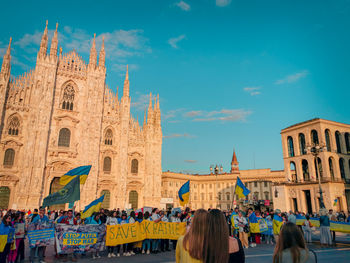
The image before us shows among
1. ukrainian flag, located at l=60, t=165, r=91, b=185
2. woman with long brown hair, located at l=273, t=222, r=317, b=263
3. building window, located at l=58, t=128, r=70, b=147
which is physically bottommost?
woman with long brown hair, located at l=273, t=222, r=317, b=263

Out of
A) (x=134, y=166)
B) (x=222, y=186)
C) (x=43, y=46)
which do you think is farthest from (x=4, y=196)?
(x=222, y=186)

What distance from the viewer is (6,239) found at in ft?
27.6

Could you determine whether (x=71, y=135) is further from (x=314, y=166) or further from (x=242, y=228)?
(x=314, y=166)

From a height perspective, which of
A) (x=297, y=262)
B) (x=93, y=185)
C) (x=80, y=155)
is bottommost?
(x=297, y=262)

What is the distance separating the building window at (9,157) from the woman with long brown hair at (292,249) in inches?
1302

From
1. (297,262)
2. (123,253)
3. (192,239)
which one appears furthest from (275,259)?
(123,253)

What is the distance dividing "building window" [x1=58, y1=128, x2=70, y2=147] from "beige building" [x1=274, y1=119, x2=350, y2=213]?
30.8 metres

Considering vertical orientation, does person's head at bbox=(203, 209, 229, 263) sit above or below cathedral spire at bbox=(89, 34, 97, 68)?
below

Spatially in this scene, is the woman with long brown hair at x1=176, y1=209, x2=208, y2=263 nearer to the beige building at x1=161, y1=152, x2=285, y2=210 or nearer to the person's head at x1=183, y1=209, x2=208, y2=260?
the person's head at x1=183, y1=209, x2=208, y2=260

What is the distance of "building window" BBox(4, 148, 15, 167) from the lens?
29.6 metres

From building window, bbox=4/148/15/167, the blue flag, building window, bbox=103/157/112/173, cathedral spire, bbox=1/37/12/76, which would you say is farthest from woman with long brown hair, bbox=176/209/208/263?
cathedral spire, bbox=1/37/12/76

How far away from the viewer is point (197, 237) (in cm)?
257

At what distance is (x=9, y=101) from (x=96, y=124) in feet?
33.3

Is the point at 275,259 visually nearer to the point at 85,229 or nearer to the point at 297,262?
the point at 297,262
